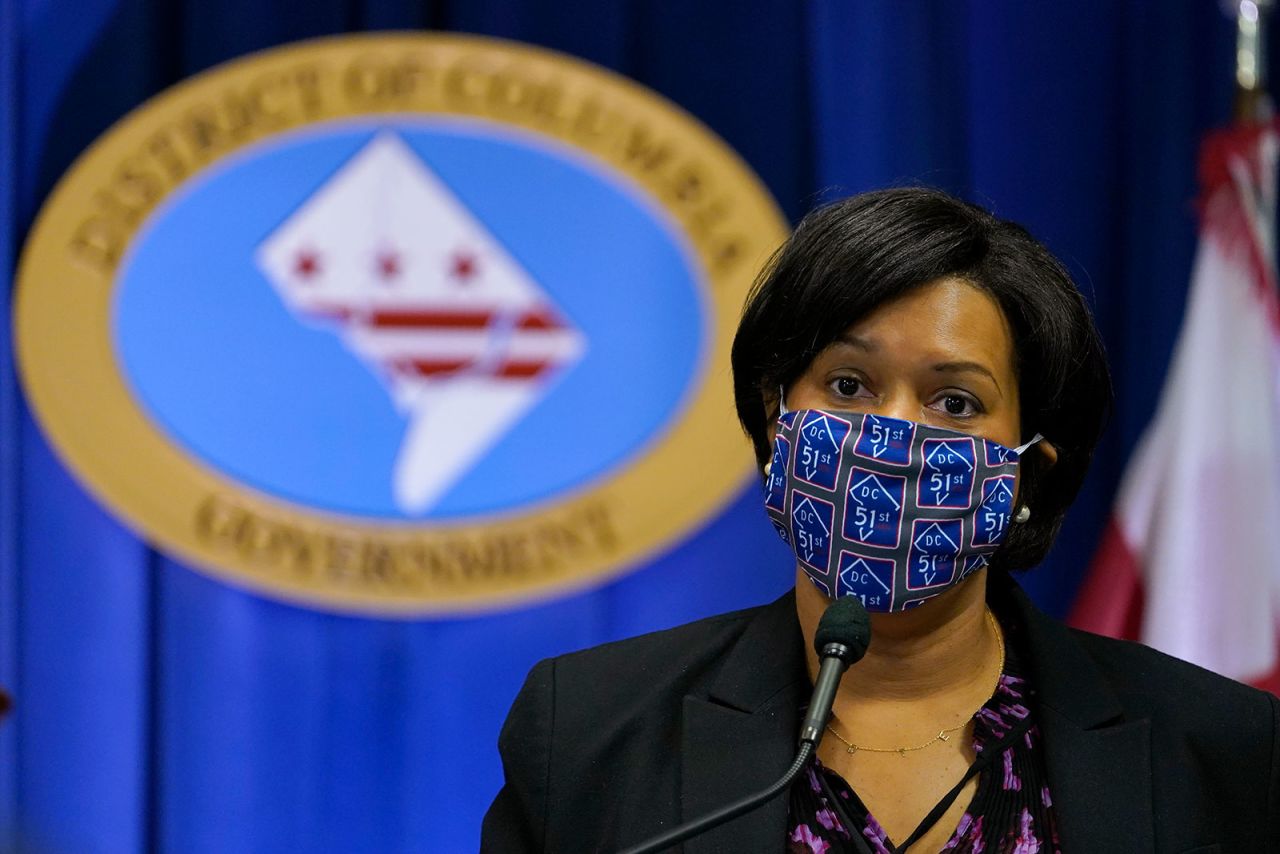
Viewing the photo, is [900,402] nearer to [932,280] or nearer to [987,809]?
[932,280]

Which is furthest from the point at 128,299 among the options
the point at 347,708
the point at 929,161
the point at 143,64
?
the point at 929,161

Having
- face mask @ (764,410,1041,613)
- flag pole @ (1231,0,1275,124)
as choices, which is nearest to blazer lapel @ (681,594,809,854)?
face mask @ (764,410,1041,613)

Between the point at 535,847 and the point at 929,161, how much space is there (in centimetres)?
159

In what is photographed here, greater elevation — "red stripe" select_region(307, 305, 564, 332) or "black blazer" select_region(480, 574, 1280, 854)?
"red stripe" select_region(307, 305, 564, 332)

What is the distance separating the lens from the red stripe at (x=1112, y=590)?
2.65 m

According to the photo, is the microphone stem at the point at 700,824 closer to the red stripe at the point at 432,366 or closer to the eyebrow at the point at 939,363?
the eyebrow at the point at 939,363

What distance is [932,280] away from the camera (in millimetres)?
1367

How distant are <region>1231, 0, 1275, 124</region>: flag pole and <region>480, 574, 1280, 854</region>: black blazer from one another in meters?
1.43

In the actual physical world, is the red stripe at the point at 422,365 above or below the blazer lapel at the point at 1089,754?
above

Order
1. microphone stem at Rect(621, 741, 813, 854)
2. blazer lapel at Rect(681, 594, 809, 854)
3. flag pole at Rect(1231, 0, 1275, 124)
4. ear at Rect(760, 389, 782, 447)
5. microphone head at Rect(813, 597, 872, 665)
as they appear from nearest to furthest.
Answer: microphone stem at Rect(621, 741, 813, 854) < microphone head at Rect(813, 597, 872, 665) < blazer lapel at Rect(681, 594, 809, 854) < ear at Rect(760, 389, 782, 447) < flag pole at Rect(1231, 0, 1275, 124)

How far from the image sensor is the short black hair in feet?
4.47

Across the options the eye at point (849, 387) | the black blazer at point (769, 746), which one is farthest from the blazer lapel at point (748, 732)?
the eye at point (849, 387)

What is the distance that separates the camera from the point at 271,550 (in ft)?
8.54

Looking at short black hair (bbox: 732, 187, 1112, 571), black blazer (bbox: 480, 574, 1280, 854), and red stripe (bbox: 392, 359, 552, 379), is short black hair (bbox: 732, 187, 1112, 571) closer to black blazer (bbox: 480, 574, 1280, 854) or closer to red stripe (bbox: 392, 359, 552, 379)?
black blazer (bbox: 480, 574, 1280, 854)
